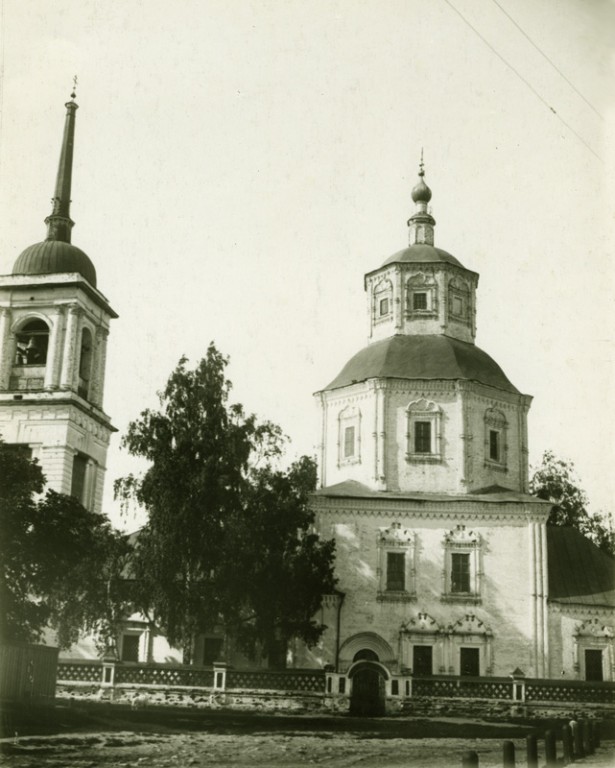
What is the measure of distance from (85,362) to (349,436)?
9.77m

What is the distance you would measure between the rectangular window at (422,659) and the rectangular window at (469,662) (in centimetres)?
87

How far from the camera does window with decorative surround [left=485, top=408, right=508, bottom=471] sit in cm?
3388

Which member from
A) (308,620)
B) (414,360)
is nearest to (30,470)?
(308,620)

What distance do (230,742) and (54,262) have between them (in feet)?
74.3

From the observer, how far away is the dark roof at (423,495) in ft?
105

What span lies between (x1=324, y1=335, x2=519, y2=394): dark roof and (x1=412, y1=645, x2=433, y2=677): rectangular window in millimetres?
8385

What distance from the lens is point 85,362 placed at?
Answer: 37031 mm

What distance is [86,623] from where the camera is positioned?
97.6 feet

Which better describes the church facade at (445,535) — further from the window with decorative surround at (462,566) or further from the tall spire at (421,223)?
the tall spire at (421,223)

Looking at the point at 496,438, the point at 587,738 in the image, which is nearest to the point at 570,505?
the point at 496,438

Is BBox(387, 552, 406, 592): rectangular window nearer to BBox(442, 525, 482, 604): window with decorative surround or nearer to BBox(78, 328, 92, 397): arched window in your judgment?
BBox(442, 525, 482, 604): window with decorative surround

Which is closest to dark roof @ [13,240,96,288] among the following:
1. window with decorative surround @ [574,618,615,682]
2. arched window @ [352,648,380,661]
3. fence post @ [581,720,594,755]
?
arched window @ [352,648,380,661]

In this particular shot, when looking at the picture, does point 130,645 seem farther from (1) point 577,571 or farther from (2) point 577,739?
(2) point 577,739

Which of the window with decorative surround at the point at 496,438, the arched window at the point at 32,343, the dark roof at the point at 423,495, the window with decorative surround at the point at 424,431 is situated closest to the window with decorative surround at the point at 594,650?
the dark roof at the point at 423,495
